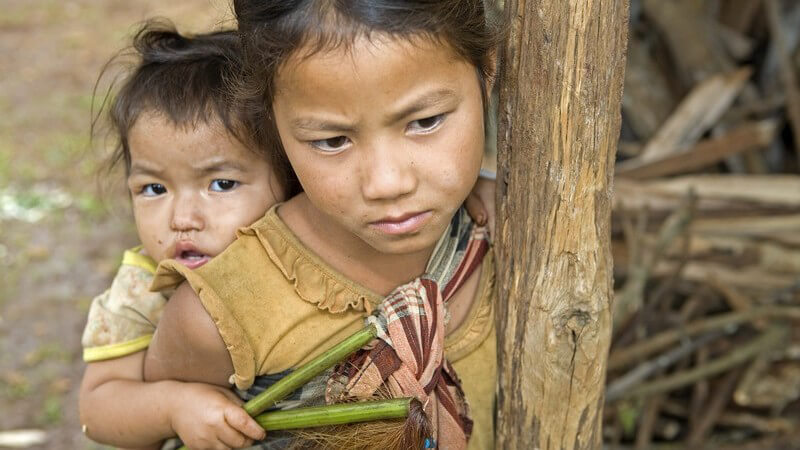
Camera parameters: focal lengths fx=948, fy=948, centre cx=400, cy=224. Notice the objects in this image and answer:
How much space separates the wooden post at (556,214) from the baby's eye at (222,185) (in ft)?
2.09

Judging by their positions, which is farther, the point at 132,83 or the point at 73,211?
the point at 73,211

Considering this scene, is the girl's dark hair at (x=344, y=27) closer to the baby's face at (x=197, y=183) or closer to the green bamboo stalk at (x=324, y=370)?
the baby's face at (x=197, y=183)

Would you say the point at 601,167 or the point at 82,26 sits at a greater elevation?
the point at 82,26

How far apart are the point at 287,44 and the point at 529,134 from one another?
466 millimetres

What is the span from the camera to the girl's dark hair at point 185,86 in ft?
6.83

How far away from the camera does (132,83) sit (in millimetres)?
2199

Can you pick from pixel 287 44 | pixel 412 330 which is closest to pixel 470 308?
pixel 412 330

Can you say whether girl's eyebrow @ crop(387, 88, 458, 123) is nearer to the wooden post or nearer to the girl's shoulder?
the wooden post

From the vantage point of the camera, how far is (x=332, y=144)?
1.69 m

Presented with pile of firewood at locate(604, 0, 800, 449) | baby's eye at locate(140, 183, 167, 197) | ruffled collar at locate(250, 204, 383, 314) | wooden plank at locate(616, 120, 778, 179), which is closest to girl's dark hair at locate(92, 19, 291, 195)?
baby's eye at locate(140, 183, 167, 197)

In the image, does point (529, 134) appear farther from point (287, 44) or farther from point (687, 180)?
point (687, 180)

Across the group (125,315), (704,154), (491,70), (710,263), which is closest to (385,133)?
(491,70)

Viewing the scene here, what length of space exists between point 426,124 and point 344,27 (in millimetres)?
224

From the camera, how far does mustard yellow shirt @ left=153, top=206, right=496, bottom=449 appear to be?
1852mm
